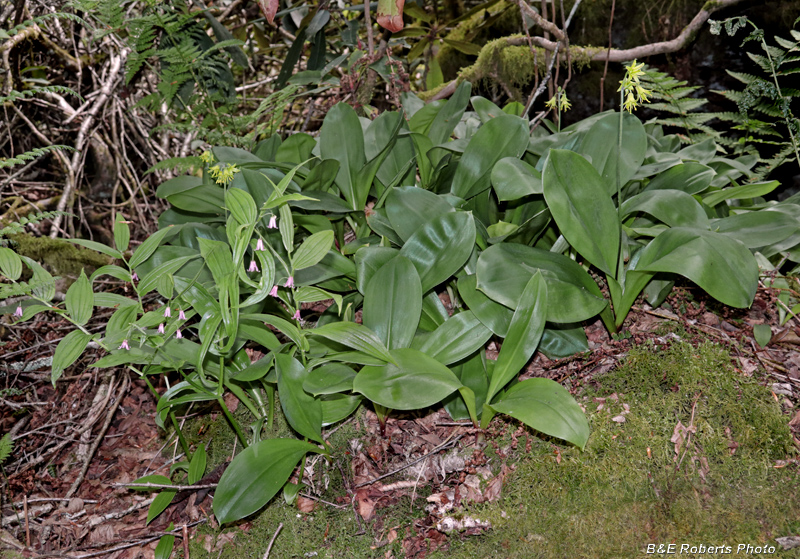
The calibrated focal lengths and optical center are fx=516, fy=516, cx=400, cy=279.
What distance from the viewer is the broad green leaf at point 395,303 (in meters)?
1.46

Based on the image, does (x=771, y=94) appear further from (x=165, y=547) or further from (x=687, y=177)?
(x=165, y=547)

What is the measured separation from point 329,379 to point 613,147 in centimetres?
118

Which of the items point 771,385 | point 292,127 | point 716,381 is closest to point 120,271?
point 716,381

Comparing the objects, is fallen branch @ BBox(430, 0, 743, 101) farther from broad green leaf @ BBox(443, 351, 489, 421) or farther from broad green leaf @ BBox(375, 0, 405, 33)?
broad green leaf @ BBox(443, 351, 489, 421)

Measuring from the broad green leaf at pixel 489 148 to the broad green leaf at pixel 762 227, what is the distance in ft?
2.24

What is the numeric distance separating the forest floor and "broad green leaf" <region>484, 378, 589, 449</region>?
176 millimetres

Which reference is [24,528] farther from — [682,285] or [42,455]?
[682,285]

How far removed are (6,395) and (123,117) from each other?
81.0 inches

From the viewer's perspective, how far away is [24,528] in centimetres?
163

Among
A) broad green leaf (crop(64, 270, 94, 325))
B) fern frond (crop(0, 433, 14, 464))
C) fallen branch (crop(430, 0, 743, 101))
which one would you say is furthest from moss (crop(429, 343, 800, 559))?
fallen branch (crop(430, 0, 743, 101))

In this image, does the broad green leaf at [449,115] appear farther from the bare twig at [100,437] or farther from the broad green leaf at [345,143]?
the bare twig at [100,437]

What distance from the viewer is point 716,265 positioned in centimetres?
126

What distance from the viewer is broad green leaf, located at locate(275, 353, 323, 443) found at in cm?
138

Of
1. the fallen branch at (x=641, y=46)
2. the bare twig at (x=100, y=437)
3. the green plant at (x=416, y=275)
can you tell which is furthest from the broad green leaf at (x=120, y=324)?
the fallen branch at (x=641, y=46)
